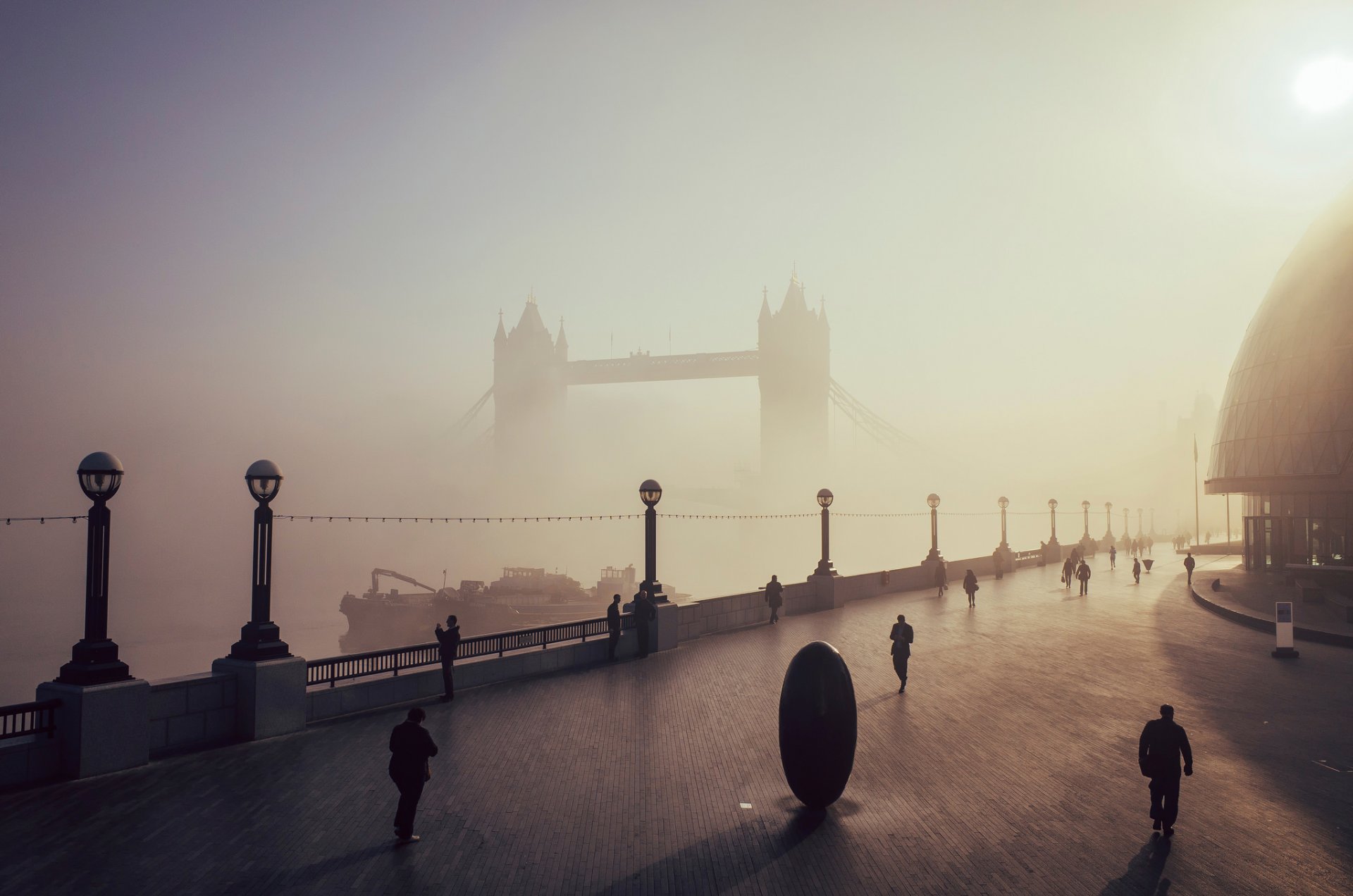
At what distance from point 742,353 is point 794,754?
184579mm

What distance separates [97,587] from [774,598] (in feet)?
54.5

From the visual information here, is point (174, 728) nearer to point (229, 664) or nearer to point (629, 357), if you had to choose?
point (229, 664)

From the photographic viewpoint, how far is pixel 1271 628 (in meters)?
23.1

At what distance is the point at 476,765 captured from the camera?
10734 mm

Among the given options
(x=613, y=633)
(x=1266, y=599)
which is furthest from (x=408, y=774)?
(x=1266, y=599)

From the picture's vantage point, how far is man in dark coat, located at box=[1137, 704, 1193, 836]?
8.62 meters

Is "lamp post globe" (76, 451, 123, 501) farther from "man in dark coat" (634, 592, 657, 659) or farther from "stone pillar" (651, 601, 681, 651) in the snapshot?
"stone pillar" (651, 601, 681, 651)

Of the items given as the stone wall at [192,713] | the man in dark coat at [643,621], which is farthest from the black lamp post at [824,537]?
the stone wall at [192,713]

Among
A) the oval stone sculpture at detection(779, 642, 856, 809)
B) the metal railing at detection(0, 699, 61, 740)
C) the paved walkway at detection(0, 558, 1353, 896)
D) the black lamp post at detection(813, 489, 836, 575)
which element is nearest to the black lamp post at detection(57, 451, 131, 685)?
the metal railing at detection(0, 699, 61, 740)

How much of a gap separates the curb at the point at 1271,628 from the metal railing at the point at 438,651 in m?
17.8

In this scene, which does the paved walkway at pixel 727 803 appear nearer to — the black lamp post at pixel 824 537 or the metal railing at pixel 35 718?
the metal railing at pixel 35 718

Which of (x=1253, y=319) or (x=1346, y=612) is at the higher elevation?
(x=1253, y=319)

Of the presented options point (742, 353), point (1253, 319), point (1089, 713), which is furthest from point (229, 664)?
point (742, 353)

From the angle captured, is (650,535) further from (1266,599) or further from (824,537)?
(1266,599)
